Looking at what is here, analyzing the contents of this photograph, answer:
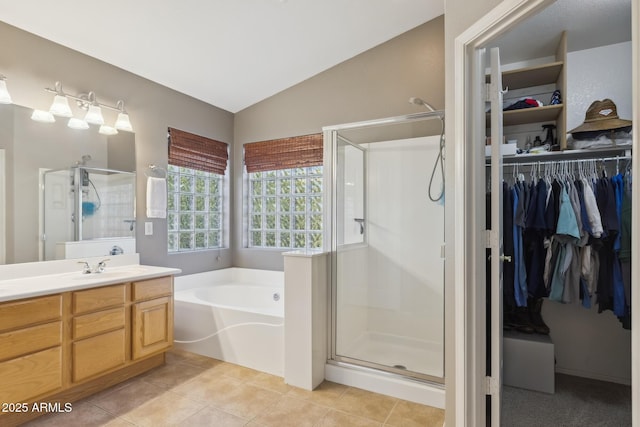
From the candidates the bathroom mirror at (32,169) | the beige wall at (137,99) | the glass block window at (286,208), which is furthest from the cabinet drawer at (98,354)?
the glass block window at (286,208)

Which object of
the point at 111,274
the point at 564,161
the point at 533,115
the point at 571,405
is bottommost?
the point at 571,405

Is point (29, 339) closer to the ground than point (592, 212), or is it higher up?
closer to the ground

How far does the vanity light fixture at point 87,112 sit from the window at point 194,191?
1.83 ft

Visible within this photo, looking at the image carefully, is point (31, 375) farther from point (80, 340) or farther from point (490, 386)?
point (490, 386)

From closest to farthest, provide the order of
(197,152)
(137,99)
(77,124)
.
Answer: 1. (77,124)
2. (137,99)
3. (197,152)

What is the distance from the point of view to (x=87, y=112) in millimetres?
2801

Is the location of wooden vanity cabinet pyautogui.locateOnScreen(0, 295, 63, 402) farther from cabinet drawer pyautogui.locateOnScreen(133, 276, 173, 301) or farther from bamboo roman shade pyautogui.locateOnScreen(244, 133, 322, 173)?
bamboo roman shade pyautogui.locateOnScreen(244, 133, 322, 173)

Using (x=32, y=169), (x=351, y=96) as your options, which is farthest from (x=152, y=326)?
(x=351, y=96)

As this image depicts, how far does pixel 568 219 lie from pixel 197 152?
3.49 metres

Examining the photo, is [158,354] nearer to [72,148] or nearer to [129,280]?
[129,280]

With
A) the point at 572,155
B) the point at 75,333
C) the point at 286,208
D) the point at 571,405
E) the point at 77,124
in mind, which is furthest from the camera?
the point at 286,208

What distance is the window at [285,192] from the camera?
3.83 meters

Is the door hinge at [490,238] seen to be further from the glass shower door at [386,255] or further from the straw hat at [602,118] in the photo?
the straw hat at [602,118]

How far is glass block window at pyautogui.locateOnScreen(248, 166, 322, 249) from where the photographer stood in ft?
12.9
